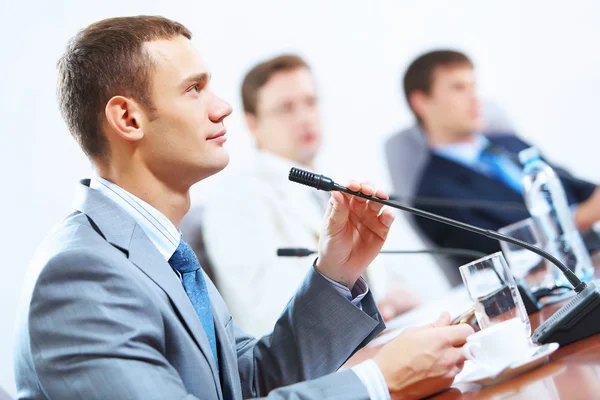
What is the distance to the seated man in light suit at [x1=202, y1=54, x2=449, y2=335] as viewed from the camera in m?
2.91

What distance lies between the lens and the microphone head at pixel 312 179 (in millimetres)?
1173

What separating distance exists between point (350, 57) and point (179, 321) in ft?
8.70

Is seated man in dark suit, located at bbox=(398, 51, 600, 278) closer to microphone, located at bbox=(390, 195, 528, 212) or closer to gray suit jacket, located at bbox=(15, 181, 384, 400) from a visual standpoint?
microphone, located at bbox=(390, 195, 528, 212)

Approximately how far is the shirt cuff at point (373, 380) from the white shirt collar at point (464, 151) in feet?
9.72

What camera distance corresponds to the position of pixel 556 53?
164 inches

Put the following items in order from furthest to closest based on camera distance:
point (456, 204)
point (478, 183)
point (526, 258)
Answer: point (478, 183) → point (456, 204) → point (526, 258)

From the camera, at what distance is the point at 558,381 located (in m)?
0.92

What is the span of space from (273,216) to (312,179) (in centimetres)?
196

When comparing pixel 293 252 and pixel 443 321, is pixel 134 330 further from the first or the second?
pixel 293 252

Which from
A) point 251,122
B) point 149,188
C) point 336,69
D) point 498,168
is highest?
point 336,69

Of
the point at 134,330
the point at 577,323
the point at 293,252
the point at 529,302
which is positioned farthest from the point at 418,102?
the point at 134,330

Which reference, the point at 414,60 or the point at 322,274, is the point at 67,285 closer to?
the point at 322,274

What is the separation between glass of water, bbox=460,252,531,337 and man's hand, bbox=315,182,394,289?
20 cm

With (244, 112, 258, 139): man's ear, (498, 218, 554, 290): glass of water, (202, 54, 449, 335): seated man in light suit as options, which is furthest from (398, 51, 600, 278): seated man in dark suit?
(498, 218, 554, 290): glass of water
